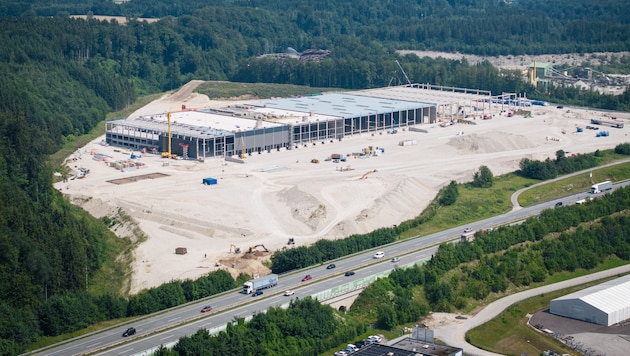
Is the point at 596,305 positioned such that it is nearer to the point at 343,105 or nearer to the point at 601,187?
the point at 601,187

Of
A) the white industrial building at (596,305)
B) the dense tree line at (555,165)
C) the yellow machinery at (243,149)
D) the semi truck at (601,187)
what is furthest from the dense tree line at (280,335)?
the yellow machinery at (243,149)

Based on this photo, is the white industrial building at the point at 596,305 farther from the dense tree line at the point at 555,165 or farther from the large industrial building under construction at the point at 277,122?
the large industrial building under construction at the point at 277,122

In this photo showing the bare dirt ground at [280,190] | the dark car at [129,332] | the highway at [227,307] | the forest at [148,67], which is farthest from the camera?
the bare dirt ground at [280,190]

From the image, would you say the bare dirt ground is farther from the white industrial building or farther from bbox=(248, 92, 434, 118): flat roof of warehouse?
the white industrial building

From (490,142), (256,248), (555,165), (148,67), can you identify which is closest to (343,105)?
(490,142)

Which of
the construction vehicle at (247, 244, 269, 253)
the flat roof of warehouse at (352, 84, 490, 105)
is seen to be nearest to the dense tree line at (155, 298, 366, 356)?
the construction vehicle at (247, 244, 269, 253)
